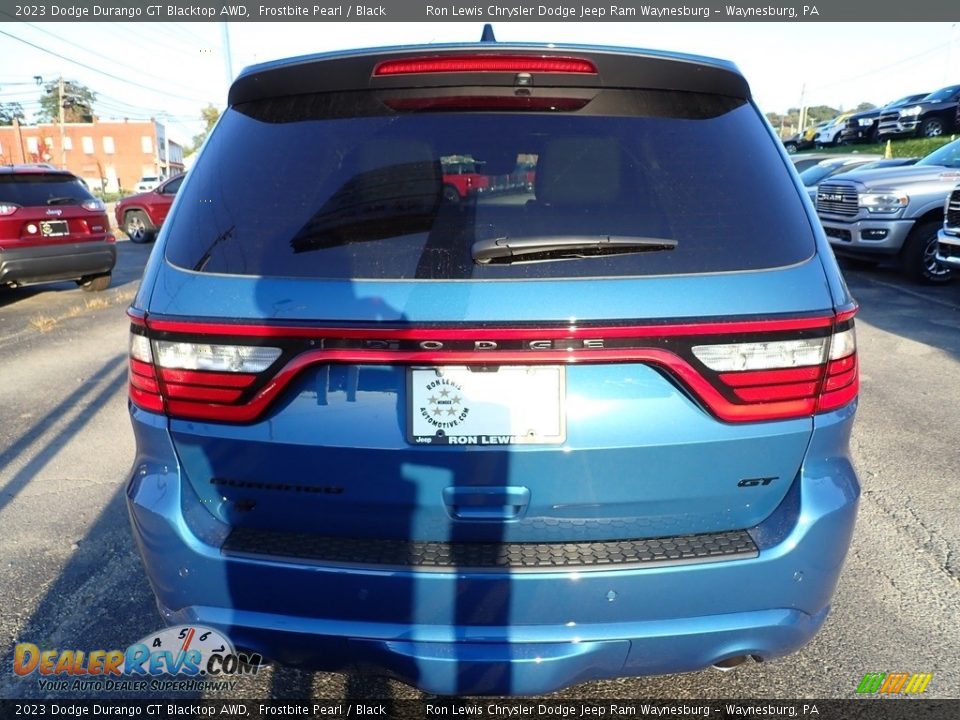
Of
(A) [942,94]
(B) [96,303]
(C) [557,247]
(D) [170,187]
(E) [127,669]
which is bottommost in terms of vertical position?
(B) [96,303]

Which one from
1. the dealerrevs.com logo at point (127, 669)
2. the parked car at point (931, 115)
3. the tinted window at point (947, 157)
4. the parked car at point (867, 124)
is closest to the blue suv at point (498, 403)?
the dealerrevs.com logo at point (127, 669)

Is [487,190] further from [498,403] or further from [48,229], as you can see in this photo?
[48,229]

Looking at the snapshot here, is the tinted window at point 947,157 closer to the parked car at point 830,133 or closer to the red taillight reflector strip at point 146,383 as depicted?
the red taillight reflector strip at point 146,383

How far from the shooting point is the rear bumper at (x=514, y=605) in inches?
64.9

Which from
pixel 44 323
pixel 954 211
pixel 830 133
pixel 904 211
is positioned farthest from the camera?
pixel 830 133

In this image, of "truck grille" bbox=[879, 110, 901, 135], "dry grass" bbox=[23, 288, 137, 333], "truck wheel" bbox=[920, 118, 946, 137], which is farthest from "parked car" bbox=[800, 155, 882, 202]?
"dry grass" bbox=[23, 288, 137, 333]

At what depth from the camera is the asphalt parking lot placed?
2.37 meters

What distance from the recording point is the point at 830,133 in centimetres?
2925

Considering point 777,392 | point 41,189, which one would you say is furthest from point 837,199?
point 41,189

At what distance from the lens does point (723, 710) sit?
2.23 m

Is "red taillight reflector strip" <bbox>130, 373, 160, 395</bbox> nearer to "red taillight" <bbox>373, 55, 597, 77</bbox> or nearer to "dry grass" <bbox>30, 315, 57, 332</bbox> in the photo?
"red taillight" <bbox>373, 55, 597, 77</bbox>

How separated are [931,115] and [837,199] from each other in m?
15.3

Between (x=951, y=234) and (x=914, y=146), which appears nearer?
(x=951, y=234)

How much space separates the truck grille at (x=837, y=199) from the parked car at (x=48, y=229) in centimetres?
1052
